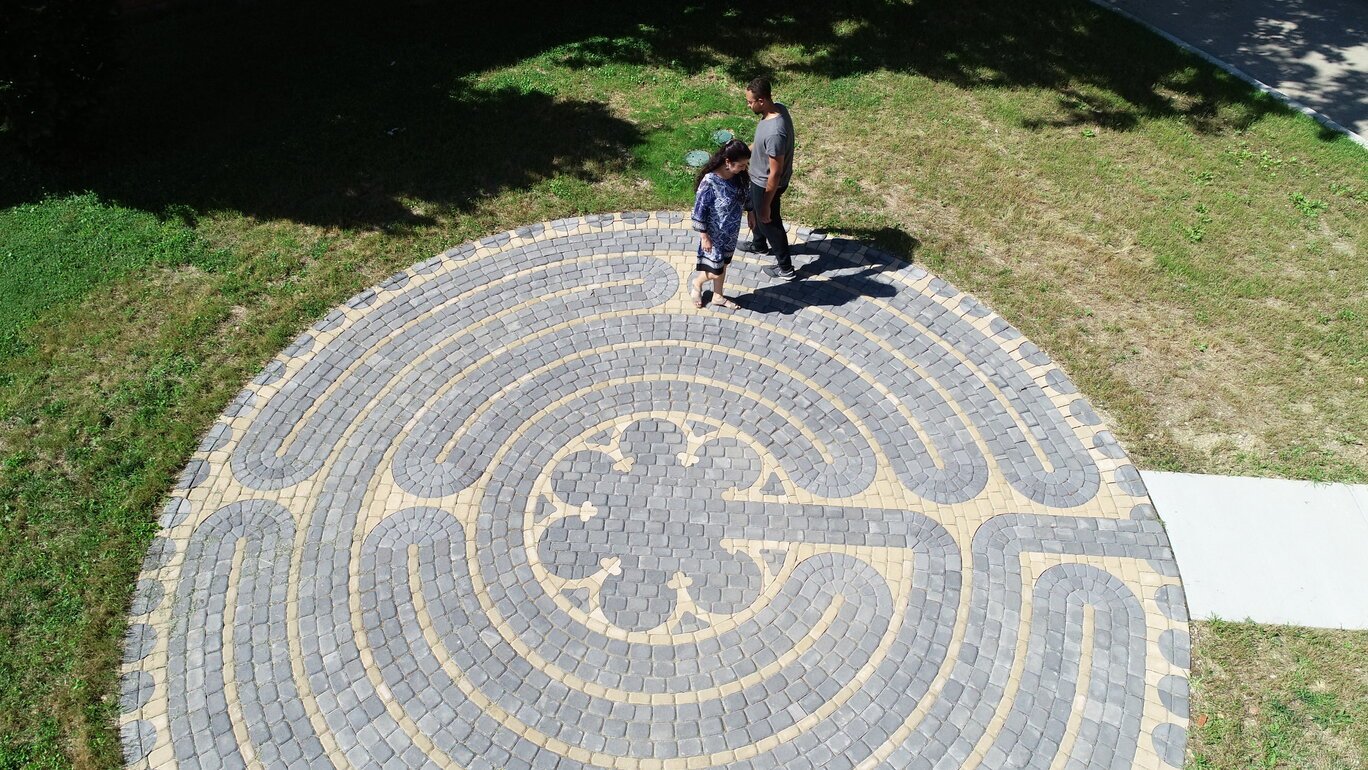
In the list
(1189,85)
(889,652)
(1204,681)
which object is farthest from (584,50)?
(1204,681)

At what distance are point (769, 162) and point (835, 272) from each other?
5.33 feet

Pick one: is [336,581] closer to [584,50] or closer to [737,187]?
[737,187]

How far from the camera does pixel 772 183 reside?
815cm

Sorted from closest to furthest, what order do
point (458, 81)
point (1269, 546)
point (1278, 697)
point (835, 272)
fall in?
point (1278, 697), point (1269, 546), point (835, 272), point (458, 81)

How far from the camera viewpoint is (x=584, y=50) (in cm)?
1278

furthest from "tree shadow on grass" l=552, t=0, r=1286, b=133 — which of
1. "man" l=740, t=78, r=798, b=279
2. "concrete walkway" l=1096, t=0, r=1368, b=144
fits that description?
"man" l=740, t=78, r=798, b=279

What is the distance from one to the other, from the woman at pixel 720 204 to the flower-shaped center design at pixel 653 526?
1651mm

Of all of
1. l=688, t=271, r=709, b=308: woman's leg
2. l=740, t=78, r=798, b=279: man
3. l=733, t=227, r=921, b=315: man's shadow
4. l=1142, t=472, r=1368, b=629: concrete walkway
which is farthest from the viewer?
l=733, t=227, r=921, b=315: man's shadow

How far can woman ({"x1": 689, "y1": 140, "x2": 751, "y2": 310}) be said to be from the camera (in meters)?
7.58

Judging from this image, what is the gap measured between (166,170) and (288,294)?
10.1 ft

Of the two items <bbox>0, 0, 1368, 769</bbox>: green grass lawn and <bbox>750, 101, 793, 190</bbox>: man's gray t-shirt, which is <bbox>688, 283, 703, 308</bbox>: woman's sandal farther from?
<bbox>0, 0, 1368, 769</bbox>: green grass lawn

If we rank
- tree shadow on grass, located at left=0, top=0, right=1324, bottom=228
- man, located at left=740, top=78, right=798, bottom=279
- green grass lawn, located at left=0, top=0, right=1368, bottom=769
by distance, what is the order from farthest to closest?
tree shadow on grass, located at left=0, top=0, right=1324, bottom=228
man, located at left=740, top=78, right=798, bottom=279
green grass lawn, located at left=0, top=0, right=1368, bottom=769

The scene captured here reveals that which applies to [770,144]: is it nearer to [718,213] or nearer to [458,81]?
[718,213]

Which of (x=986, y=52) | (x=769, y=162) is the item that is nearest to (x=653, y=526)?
(x=769, y=162)
